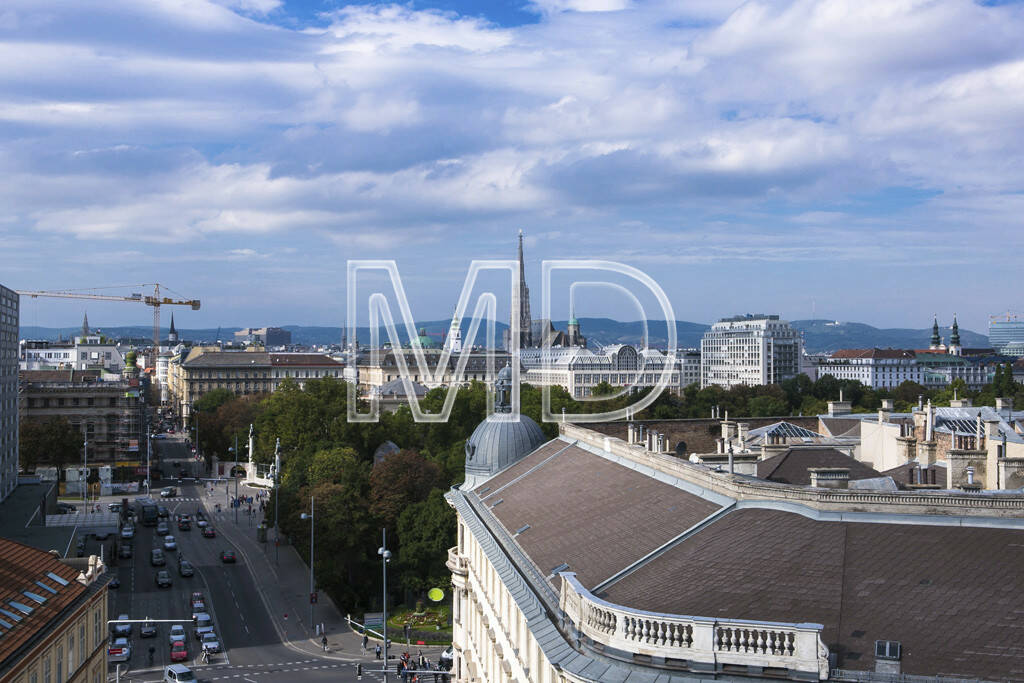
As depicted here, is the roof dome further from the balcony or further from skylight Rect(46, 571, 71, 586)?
skylight Rect(46, 571, 71, 586)

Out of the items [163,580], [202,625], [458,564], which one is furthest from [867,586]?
[163,580]

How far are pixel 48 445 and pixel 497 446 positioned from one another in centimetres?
7764

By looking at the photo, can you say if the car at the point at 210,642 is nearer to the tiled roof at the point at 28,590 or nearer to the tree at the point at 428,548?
the tree at the point at 428,548

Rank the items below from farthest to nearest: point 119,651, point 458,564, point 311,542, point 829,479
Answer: point 311,542 < point 119,651 < point 458,564 < point 829,479

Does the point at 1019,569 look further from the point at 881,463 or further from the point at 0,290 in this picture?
the point at 0,290

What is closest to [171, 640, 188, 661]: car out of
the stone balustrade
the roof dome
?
the roof dome

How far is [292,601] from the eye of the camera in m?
74.1

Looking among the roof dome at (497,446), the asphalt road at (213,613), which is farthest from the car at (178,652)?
the roof dome at (497,446)

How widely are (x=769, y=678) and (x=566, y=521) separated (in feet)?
49.7

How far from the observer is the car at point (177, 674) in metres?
54.5

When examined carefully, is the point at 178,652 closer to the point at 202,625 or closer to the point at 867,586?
the point at 202,625

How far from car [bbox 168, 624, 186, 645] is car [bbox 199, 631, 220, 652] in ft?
4.10

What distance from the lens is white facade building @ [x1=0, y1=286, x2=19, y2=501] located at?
84.4 m

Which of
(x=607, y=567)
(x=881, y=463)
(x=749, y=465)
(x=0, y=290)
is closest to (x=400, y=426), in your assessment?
(x=0, y=290)
